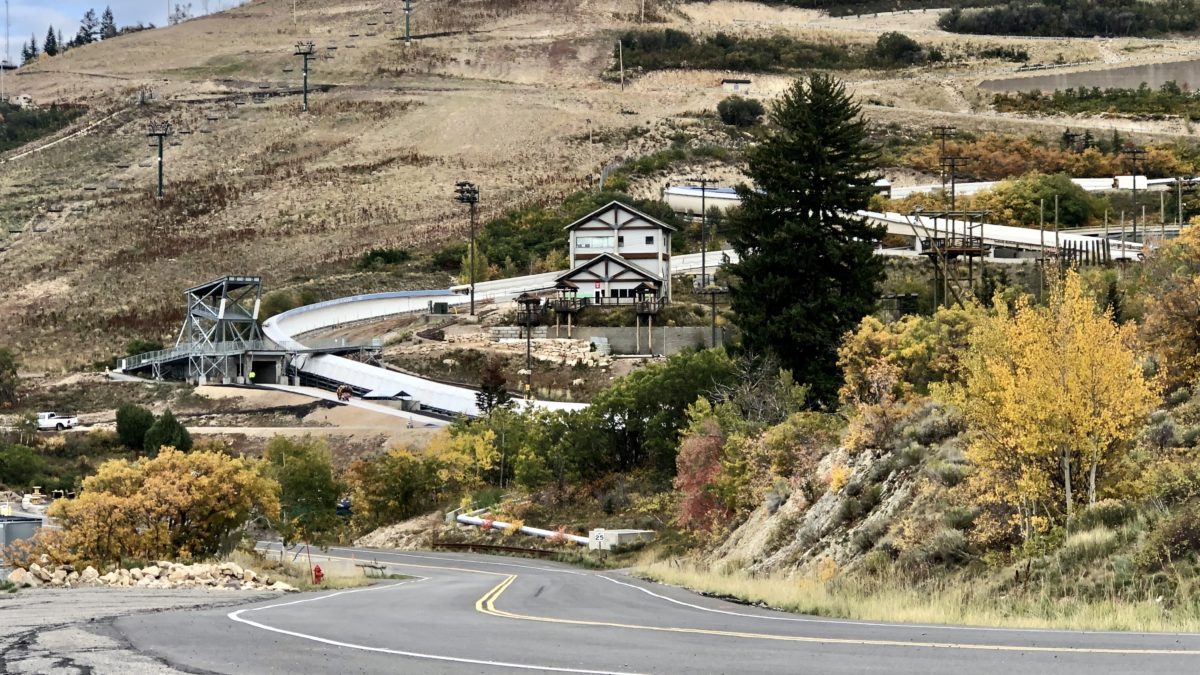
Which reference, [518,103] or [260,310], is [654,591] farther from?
[518,103]

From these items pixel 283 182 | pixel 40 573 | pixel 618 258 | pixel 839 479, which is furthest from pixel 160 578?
pixel 283 182

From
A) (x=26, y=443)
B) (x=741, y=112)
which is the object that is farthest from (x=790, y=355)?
(x=741, y=112)

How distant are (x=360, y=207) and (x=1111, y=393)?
433 feet

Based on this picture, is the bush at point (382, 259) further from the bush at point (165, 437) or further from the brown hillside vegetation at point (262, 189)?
the bush at point (165, 437)

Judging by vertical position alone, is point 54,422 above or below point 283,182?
below

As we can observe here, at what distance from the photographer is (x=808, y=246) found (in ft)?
182

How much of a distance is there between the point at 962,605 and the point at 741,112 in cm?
15296

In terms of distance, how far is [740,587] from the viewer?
93.1 ft

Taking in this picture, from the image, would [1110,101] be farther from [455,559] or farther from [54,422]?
[455,559]

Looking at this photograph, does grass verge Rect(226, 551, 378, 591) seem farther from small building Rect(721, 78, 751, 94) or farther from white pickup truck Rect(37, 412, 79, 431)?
small building Rect(721, 78, 751, 94)

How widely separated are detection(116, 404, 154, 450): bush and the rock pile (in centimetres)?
5036

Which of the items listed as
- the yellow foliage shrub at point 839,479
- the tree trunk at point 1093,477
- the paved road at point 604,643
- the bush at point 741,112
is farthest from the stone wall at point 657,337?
the bush at point 741,112

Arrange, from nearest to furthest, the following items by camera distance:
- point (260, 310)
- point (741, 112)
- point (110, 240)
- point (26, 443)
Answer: point (26, 443), point (260, 310), point (110, 240), point (741, 112)

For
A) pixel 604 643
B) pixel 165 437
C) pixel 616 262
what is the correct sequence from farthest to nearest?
pixel 616 262 < pixel 165 437 < pixel 604 643
